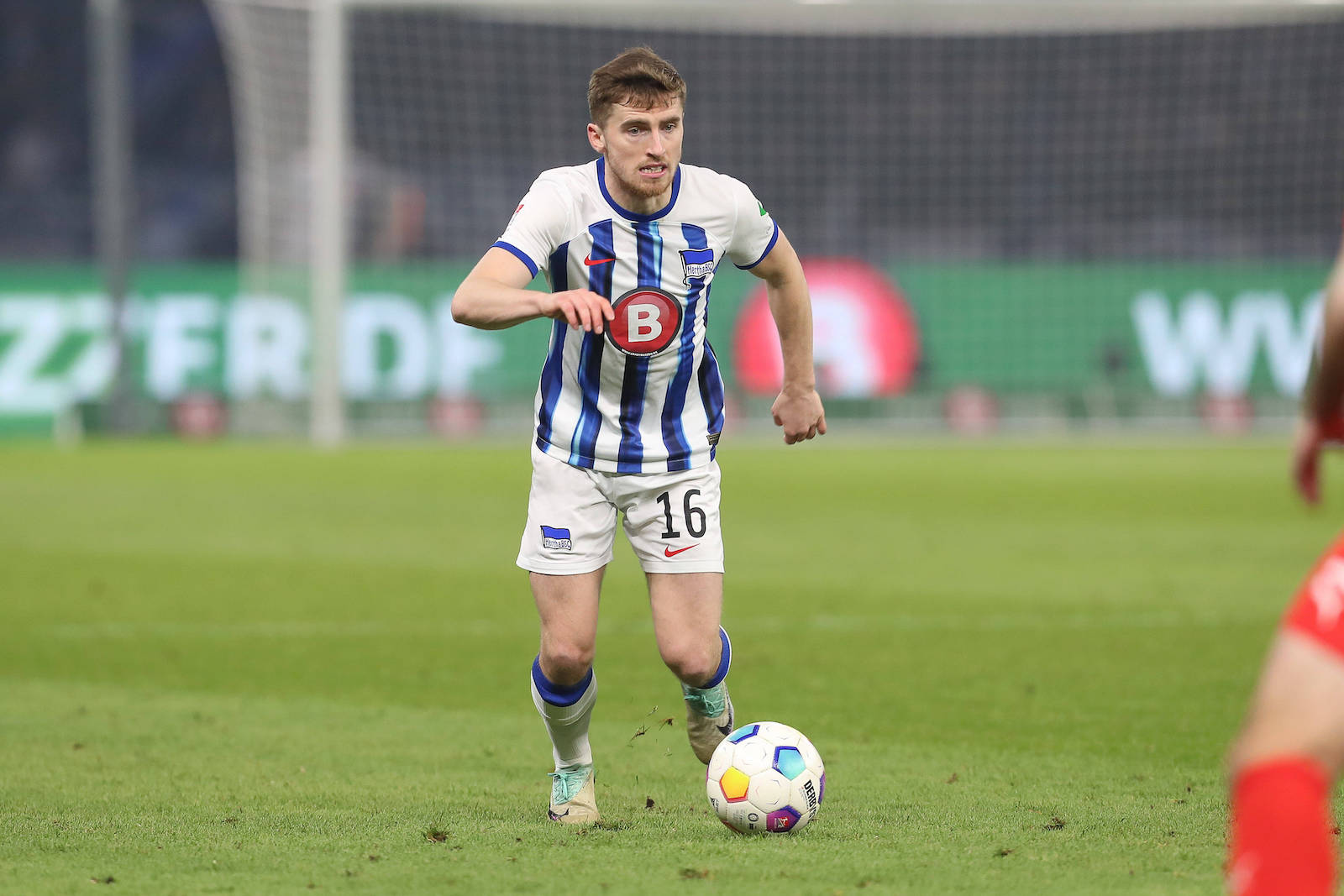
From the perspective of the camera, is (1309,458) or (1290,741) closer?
(1290,741)

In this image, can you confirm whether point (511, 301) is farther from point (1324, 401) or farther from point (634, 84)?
point (1324, 401)

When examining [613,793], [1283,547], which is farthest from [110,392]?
[613,793]

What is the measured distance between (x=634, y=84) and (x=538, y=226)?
0.45 m

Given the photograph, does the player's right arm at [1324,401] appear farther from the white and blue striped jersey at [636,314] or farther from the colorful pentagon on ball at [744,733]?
the white and blue striped jersey at [636,314]

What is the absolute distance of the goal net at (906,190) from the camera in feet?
80.3

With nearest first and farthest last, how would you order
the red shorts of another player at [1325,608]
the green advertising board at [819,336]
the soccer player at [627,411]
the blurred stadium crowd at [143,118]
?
the red shorts of another player at [1325,608], the soccer player at [627,411], the green advertising board at [819,336], the blurred stadium crowd at [143,118]

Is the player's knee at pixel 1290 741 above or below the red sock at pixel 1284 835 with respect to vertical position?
above

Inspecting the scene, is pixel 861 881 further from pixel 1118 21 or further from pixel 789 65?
pixel 789 65

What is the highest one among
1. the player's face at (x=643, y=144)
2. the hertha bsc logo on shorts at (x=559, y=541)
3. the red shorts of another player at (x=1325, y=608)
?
the player's face at (x=643, y=144)

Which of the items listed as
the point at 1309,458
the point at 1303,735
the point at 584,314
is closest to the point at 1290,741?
the point at 1303,735

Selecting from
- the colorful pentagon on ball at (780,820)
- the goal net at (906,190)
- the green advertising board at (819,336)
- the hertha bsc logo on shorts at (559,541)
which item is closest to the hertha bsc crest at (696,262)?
the hertha bsc logo on shorts at (559,541)

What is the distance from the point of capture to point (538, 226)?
4.69 meters

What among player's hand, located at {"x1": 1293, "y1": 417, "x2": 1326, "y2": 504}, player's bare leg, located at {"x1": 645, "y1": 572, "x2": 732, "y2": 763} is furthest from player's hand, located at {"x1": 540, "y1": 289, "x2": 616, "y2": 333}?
player's hand, located at {"x1": 1293, "y1": 417, "x2": 1326, "y2": 504}

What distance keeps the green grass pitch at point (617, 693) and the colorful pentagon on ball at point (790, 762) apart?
179 mm
